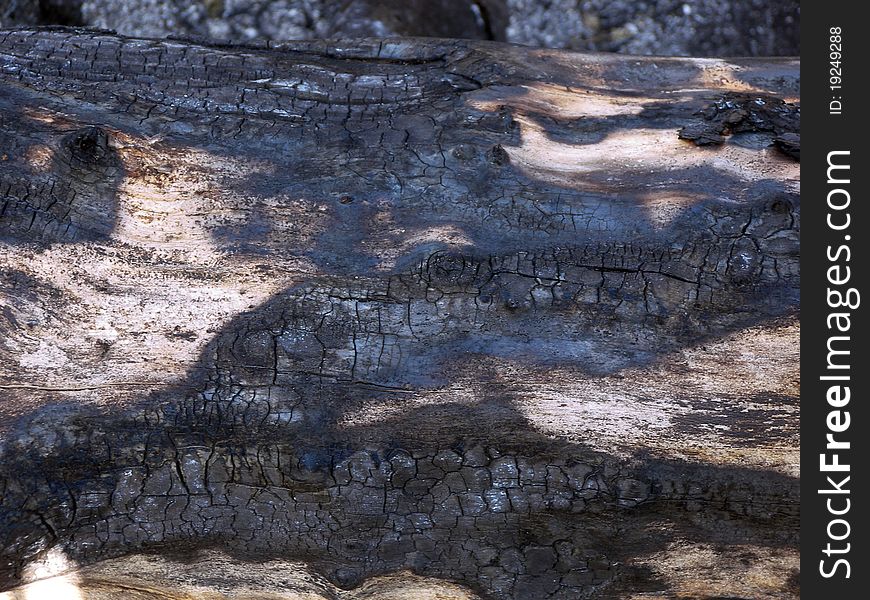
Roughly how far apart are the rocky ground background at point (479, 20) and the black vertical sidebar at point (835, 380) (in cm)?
193

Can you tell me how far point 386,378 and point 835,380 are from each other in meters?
0.90

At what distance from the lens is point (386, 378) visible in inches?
59.7

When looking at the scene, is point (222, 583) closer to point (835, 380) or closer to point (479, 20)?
point (835, 380)

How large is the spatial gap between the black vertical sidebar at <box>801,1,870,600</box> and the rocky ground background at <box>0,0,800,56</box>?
1929 mm

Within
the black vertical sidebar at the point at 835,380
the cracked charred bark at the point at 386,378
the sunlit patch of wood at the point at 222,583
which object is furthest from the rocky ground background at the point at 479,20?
the sunlit patch of wood at the point at 222,583

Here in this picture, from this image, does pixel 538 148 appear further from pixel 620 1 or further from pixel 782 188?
pixel 620 1

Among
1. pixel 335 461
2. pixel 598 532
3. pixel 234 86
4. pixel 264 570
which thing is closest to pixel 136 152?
pixel 234 86

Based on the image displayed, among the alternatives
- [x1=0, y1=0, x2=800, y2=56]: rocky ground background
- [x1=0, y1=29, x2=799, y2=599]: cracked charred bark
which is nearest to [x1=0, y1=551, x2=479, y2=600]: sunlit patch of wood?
[x1=0, y1=29, x2=799, y2=599]: cracked charred bark

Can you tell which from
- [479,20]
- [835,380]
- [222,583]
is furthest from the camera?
[479,20]

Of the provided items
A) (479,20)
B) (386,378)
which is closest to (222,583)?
(386,378)

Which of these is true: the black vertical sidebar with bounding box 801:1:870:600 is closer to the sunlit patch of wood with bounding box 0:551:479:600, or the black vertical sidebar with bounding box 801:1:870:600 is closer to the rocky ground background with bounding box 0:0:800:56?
the sunlit patch of wood with bounding box 0:551:479:600

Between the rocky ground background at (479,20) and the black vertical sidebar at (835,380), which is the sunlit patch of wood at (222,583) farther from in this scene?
the rocky ground background at (479,20)

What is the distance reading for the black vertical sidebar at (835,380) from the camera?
4.93ft

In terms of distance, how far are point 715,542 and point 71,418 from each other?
51.8 inches
